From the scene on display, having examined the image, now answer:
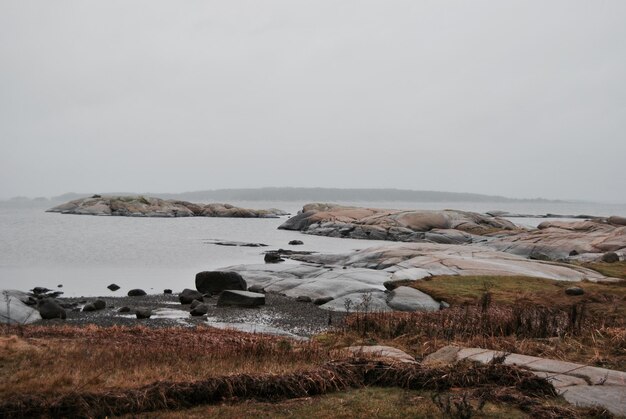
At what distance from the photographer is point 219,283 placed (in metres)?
30.0

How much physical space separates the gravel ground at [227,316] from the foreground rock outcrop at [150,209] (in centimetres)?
11058

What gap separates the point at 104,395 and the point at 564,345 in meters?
10.7

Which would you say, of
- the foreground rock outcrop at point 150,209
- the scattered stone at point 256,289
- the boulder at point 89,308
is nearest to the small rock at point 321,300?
the scattered stone at point 256,289

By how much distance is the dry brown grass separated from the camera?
919 cm

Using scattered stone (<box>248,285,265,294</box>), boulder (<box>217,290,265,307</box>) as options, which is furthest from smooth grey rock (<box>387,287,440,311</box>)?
scattered stone (<box>248,285,265,294</box>)

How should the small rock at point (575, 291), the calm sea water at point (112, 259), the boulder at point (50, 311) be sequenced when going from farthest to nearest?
the calm sea water at point (112, 259) → the small rock at point (575, 291) → the boulder at point (50, 311)

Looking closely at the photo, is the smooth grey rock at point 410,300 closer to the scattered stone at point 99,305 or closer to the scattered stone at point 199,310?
the scattered stone at point 199,310

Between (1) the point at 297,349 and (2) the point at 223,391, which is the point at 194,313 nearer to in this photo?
(1) the point at 297,349

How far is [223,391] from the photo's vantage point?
9.26 meters

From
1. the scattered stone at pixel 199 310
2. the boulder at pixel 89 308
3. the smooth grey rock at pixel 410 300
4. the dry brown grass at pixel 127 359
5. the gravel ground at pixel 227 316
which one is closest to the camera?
the dry brown grass at pixel 127 359

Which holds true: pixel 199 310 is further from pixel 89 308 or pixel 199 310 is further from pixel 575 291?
pixel 575 291

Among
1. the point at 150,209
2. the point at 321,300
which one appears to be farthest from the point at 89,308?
the point at 150,209

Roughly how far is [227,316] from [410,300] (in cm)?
865

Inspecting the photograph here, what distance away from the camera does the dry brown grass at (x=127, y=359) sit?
919 cm
